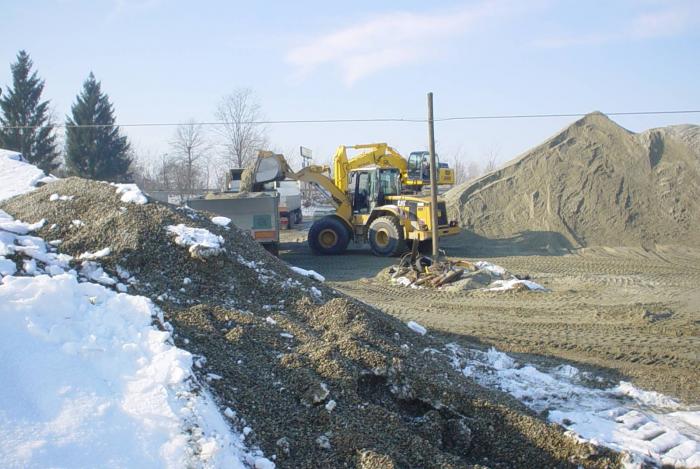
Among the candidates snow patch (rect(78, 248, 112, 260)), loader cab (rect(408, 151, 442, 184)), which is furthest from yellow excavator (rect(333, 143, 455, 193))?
snow patch (rect(78, 248, 112, 260))

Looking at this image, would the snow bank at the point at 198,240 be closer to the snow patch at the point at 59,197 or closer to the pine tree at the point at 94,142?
the snow patch at the point at 59,197

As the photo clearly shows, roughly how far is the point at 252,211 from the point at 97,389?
1049 centimetres

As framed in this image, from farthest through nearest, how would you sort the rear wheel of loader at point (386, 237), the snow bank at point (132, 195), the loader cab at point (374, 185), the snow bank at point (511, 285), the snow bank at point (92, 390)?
1. the loader cab at point (374, 185)
2. the rear wheel of loader at point (386, 237)
3. the snow bank at point (511, 285)
4. the snow bank at point (132, 195)
5. the snow bank at point (92, 390)

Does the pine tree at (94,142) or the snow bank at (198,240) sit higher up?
the pine tree at (94,142)

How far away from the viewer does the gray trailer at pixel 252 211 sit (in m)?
14.3

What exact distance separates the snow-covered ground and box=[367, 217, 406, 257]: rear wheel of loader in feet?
36.0

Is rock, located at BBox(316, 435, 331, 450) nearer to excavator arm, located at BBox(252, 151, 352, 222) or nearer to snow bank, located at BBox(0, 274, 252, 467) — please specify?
snow bank, located at BBox(0, 274, 252, 467)

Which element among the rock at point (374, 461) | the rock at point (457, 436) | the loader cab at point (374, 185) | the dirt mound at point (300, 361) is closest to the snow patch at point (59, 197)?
the dirt mound at point (300, 361)

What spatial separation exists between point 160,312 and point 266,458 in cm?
200

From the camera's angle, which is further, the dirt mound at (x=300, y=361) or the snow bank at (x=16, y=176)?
the snow bank at (x=16, y=176)

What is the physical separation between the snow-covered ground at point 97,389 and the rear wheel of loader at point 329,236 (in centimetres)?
1178

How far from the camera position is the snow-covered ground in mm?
3578

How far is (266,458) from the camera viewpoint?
4008mm

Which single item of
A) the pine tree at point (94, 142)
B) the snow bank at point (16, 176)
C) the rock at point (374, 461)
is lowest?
the rock at point (374, 461)
